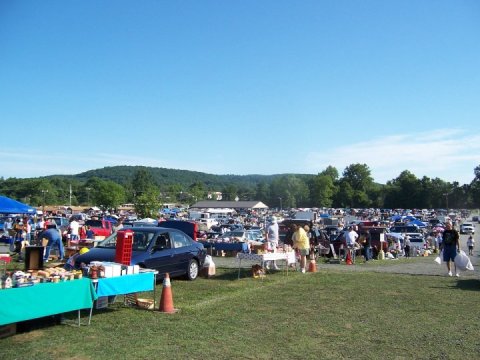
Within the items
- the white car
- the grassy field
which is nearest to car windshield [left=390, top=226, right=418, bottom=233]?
the white car

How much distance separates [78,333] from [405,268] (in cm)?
1331

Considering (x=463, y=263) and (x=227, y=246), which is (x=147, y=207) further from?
(x=463, y=263)

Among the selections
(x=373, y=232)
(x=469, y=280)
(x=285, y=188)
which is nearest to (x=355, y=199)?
(x=285, y=188)

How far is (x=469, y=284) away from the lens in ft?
41.6

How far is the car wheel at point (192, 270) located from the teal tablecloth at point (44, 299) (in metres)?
5.37

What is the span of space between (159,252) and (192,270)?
6.23 feet

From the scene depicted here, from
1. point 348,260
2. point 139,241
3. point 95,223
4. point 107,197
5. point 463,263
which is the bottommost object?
point 348,260

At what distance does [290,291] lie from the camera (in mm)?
11266

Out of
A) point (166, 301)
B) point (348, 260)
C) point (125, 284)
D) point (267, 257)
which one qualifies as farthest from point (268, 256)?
point (348, 260)

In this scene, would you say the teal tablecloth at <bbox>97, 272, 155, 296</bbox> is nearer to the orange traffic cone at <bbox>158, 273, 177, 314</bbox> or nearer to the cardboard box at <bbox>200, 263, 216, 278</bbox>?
the orange traffic cone at <bbox>158, 273, 177, 314</bbox>

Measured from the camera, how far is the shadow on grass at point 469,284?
12.0 metres

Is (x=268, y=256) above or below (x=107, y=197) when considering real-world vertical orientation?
below

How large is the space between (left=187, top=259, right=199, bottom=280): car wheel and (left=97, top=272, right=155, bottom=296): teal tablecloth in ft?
12.7

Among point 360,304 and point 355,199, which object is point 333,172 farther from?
point 360,304
